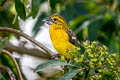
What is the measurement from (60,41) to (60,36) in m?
0.12

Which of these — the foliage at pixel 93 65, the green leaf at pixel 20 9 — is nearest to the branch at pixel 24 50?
the green leaf at pixel 20 9

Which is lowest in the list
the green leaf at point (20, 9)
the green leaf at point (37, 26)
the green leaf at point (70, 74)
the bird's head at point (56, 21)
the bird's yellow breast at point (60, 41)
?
the green leaf at point (70, 74)

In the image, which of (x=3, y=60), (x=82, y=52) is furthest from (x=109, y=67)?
(x=3, y=60)

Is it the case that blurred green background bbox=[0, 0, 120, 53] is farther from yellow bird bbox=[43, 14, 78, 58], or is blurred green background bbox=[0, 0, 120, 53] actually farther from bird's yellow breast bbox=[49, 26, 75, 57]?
bird's yellow breast bbox=[49, 26, 75, 57]

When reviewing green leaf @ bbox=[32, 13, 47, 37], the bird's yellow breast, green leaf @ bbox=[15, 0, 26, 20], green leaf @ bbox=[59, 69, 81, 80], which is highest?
green leaf @ bbox=[32, 13, 47, 37]

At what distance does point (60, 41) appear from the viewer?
4.72 meters

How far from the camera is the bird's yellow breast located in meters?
4.59

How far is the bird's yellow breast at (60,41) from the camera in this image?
4.59 meters

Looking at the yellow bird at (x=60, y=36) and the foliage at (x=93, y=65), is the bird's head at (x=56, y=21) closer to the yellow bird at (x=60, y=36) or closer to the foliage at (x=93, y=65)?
the yellow bird at (x=60, y=36)

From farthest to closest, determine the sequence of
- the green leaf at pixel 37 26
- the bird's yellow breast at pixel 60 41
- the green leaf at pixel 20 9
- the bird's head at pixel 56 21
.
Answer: the green leaf at pixel 37 26, the bird's head at pixel 56 21, the bird's yellow breast at pixel 60 41, the green leaf at pixel 20 9

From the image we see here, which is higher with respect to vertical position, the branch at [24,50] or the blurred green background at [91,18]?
the blurred green background at [91,18]

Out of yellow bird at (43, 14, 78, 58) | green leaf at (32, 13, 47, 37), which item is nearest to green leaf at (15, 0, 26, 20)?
yellow bird at (43, 14, 78, 58)

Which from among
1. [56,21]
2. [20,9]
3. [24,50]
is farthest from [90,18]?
[20,9]

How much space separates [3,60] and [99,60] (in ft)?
Result: 7.07
